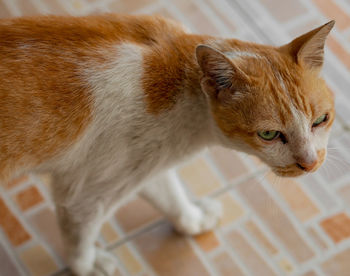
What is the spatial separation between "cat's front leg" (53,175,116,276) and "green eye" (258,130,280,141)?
1.48 feet

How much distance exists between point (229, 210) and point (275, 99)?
2.45 feet

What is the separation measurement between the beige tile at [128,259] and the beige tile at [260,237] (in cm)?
39

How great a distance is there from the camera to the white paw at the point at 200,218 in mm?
1834

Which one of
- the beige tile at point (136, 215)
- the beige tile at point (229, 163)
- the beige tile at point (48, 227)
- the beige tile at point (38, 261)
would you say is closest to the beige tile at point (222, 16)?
the beige tile at point (229, 163)

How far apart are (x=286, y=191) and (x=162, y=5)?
941 mm

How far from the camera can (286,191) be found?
197cm

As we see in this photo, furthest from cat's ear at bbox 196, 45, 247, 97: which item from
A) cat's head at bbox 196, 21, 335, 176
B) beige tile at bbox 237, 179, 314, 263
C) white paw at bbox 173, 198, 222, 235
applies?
beige tile at bbox 237, 179, 314, 263

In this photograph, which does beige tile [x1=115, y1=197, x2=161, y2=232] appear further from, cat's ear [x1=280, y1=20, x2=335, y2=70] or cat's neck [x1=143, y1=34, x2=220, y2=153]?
cat's ear [x1=280, y1=20, x2=335, y2=70]

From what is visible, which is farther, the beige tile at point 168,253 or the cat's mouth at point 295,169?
the beige tile at point 168,253

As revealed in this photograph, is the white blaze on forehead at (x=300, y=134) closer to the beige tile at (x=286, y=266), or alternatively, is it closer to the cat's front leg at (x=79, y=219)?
the cat's front leg at (x=79, y=219)

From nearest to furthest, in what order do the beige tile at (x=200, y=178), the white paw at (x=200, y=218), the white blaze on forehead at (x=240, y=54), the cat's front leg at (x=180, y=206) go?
the white blaze on forehead at (x=240, y=54), the cat's front leg at (x=180, y=206), the white paw at (x=200, y=218), the beige tile at (x=200, y=178)

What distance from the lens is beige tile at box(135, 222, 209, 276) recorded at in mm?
1847

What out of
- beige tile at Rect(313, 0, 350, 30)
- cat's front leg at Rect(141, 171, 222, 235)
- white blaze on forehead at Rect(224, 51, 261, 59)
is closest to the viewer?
white blaze on forehead at Rect(224, 51, 261, 59)

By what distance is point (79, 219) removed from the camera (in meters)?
1.53
